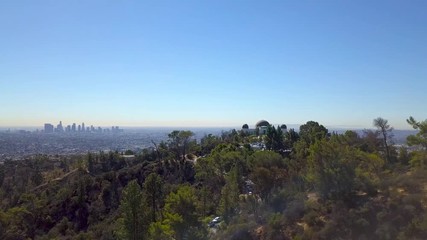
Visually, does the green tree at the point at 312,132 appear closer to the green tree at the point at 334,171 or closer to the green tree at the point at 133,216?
the green tree at the point at 334,171

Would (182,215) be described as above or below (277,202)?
above

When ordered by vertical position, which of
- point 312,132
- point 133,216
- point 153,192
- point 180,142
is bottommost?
point 153,192

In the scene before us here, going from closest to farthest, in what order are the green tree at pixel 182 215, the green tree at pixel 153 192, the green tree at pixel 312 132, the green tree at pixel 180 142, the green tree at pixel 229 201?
the green tree at pixel 182 215 < the green tree at pixel 229 201 < the green tree at pixel 153 192 < the green tree at pixel 312 132 < the green tree at pixel 180 142

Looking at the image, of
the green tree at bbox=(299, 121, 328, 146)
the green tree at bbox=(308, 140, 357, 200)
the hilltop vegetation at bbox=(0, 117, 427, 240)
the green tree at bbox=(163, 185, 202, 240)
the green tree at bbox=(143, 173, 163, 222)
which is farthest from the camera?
the green tree at bbox=(299, 121, 328, 146)

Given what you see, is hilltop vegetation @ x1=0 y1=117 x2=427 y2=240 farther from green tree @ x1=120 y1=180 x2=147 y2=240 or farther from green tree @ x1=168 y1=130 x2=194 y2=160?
green tree @ x1=168 y1=130 x2=194 y2=160

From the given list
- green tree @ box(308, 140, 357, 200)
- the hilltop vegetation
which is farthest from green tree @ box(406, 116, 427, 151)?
green tree @ box(308, 140, 357, 200)

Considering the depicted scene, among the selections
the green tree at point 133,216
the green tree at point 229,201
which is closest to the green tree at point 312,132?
the green tree at point 229,201

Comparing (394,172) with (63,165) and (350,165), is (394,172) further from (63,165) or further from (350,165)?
(63,165)

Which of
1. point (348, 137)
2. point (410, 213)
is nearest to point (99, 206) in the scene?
point (348, 137)

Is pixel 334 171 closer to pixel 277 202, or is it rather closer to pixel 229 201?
pixel 277 202

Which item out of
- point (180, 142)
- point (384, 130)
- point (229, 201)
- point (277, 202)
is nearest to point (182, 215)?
point (229, 201)
